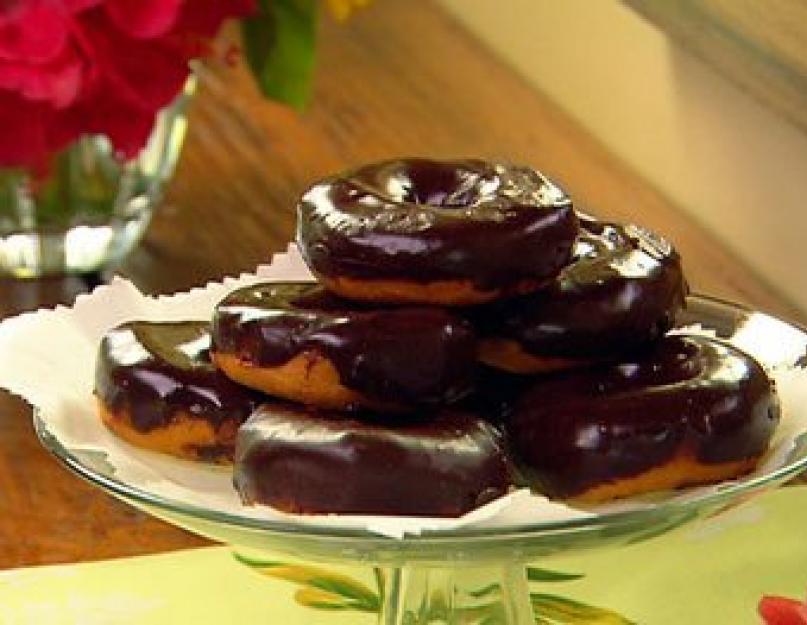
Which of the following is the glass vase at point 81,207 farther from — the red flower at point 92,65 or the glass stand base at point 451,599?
the glass stand base at point 451,599

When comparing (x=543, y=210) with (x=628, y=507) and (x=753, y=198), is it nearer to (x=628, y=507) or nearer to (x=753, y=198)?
(x=628, y=507)

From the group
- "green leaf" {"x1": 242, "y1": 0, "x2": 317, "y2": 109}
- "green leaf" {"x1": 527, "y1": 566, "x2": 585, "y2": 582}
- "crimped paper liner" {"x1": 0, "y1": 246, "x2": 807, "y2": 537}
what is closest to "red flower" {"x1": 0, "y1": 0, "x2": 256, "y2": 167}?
"green leaf" {"x1": 242, "y1": 0, "x2": 317, "y2": 109}

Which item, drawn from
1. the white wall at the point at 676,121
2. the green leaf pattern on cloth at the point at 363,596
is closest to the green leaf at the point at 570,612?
the green leaf pattern on cloth at the point at 363,596

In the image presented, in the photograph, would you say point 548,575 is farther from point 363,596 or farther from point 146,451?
point 146,451

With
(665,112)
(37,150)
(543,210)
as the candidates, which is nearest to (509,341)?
(543,210)

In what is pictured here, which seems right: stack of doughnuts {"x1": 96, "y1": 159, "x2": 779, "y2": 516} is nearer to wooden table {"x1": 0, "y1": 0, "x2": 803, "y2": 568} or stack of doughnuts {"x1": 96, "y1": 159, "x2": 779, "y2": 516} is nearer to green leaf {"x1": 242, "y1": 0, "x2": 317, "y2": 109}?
wooden table {"x1": 0, "y1": 0, "x2": 803, "y2": 568}

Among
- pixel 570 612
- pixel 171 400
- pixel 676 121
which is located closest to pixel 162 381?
pixel 171 400
